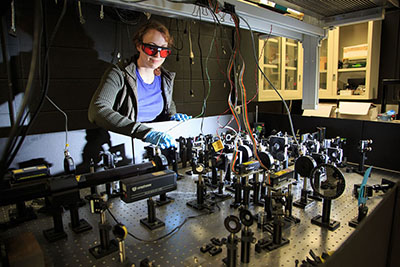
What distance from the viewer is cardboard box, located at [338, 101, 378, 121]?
2.30 meters

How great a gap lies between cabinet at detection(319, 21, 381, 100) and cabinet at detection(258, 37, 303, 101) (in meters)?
0.52

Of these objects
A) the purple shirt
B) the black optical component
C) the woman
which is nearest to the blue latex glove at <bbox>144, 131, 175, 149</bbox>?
the woman

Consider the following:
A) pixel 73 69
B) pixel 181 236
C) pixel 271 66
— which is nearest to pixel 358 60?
pixel 271 66

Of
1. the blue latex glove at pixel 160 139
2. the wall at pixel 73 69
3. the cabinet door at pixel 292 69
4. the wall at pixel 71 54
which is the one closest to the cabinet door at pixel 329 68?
the cabinet door at pixel 292 69

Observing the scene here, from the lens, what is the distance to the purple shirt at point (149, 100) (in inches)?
82.8

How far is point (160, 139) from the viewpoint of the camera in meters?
1.47

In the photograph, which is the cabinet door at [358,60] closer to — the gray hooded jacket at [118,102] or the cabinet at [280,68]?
the cabinet at [280,68]

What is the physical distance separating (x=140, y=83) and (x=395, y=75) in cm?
310

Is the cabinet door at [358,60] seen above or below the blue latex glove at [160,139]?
above

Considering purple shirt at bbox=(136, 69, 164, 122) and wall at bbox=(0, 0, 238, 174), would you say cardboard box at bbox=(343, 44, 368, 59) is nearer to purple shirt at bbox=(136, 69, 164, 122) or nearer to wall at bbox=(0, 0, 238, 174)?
wall at bbox=(0, 0, 238, 174)

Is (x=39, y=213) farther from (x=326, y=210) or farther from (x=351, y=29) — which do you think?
(x=351, y=29)

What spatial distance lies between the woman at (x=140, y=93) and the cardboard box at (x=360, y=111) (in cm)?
148

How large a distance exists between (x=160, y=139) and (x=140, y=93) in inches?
30.3

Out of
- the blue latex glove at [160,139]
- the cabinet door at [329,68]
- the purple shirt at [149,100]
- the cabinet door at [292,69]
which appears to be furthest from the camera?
the cabinet door at [329,68]
